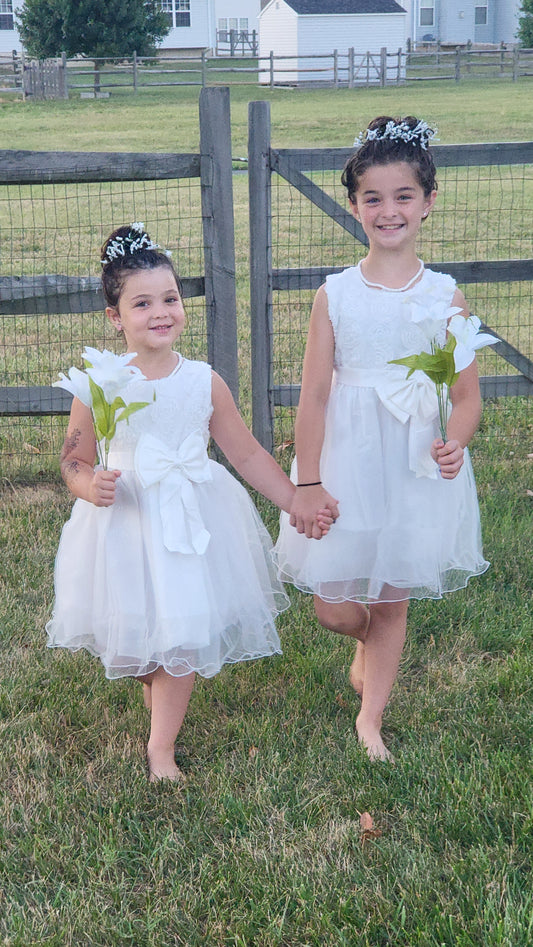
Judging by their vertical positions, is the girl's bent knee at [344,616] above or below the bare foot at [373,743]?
above

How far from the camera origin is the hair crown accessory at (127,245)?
2.89 meters

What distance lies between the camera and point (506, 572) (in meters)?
4.32

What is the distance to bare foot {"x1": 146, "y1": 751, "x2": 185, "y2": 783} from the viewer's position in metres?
2.98

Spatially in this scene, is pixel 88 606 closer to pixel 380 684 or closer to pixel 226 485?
pixel 226 485

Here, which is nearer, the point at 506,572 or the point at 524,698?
the point at 524,698

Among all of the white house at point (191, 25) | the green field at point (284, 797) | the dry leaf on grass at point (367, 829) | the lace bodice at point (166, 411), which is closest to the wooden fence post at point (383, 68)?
the white house at point (191, 25)

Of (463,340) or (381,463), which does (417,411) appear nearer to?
(381,463)

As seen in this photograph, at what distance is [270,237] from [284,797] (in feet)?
10.4

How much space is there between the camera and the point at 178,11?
5222 centimetres

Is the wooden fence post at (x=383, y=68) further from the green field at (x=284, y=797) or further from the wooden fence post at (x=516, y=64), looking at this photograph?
the green field at (x=284, y=797)

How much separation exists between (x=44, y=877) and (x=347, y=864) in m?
0.80

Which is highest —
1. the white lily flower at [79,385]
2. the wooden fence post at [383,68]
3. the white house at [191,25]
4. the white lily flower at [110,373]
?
the white house at [191,25]

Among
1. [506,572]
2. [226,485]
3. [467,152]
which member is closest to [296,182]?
[467,152]

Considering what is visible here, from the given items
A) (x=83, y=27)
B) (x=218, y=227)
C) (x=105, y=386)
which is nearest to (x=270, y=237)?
(x=218, y=227)
